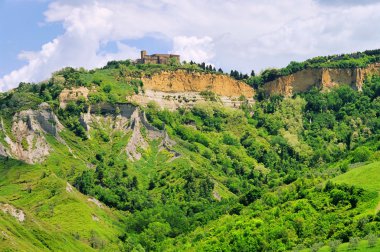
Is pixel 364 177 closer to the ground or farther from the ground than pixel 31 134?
closer to the ground

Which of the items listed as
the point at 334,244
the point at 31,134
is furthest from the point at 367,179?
the point at 31,134

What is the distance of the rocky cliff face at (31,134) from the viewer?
150125 millimetres

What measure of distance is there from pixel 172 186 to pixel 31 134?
29022 millimetres

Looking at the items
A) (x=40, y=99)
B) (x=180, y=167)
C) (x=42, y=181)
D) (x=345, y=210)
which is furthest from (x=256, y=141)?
(x=345, y=210)

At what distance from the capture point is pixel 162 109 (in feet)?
650

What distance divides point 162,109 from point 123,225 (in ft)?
210

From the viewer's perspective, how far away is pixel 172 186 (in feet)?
506

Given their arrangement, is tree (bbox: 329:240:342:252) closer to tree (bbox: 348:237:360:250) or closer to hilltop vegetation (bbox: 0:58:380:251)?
hilltop vegetation (bbox: 0:58:380:251)

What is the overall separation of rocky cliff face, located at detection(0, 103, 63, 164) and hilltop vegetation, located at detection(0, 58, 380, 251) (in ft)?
5.13

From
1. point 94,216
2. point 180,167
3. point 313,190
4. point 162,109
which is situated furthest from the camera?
point 162,109

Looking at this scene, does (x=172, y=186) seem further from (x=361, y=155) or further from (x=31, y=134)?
(x=361, y=155)

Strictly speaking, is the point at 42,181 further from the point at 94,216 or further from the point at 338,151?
the point at 338,151

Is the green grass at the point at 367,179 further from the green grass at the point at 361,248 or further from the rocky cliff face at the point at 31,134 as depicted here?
the rocky cliff face at the point at 31,134

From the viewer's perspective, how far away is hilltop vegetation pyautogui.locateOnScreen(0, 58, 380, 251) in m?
106
